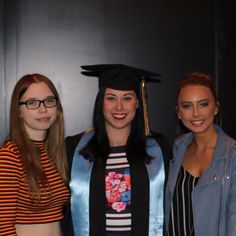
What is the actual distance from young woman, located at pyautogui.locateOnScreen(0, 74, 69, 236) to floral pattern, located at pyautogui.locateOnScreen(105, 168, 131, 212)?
248mm

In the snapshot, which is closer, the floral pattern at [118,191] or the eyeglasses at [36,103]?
the eyeglasses at [36,103]

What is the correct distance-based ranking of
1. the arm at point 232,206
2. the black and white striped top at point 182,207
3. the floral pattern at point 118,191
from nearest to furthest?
the arm at point 232,206 → the black and white striped top at point 182,207 → the floral pattern at point 118,191

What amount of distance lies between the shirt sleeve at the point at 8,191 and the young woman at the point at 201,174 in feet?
2.89

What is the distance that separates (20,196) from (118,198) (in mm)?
588

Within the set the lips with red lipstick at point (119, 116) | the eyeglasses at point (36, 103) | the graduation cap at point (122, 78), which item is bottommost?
the lips with red lipstick at point (119, 116)

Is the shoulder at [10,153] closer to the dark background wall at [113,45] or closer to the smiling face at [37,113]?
the smiling face at [37,113]

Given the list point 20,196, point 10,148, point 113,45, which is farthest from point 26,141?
point 113,45

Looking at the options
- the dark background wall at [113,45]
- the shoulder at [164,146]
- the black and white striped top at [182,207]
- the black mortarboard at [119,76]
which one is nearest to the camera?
the black and white striped top at [182,207]

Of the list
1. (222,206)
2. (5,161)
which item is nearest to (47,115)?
(5,161)

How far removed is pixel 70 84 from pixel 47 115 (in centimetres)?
107

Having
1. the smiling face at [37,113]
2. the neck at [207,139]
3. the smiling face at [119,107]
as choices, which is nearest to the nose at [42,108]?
the smiling face at [37,113]

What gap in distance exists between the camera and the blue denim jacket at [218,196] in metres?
2.23

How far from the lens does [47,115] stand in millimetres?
2258

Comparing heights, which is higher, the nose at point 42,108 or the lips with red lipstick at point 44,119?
the nose at point 42,108
